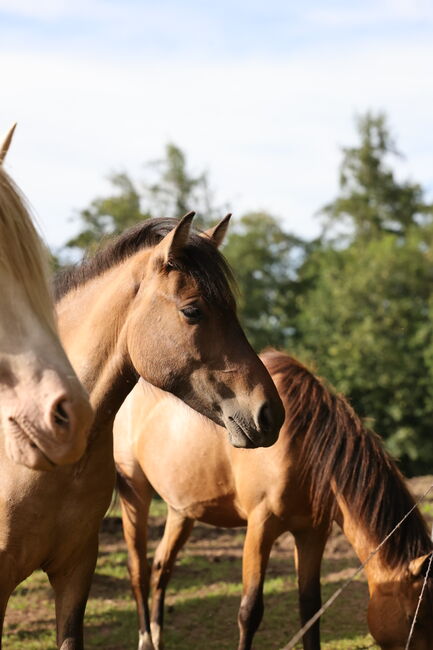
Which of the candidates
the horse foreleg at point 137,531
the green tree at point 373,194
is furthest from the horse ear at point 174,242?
the green tree at point 373,194

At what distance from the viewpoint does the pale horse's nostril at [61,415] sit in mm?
1933

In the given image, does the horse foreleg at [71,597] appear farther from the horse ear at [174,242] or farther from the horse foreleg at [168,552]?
the horse foreleg at [168,552]

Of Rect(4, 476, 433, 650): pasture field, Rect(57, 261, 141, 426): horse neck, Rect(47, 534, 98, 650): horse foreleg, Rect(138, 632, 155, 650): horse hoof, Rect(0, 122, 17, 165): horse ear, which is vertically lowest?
Rect(4, 476, 433, 650): pasture field

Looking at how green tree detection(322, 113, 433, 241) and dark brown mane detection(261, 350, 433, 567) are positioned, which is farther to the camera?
green tree detection(322, 113, 433, 241)

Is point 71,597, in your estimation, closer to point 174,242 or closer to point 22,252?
point 174,242

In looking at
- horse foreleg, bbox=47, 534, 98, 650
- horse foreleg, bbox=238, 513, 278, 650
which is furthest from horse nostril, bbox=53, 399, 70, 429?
horse foreleg, bbox=238, 513, 278, 650

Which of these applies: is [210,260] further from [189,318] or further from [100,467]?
[100,467]

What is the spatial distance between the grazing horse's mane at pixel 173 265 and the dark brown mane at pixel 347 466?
1.79 metres

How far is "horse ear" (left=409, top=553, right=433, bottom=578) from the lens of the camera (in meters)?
4.36

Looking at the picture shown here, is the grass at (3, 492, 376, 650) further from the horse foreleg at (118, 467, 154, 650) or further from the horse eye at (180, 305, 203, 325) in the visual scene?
the horse eye at (180, 305, 203, 325)

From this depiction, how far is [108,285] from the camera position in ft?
12.4

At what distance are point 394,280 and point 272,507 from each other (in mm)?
20497

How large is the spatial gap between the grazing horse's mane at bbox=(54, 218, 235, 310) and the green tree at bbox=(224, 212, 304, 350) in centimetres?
2277

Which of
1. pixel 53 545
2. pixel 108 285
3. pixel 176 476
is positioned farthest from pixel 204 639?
pixel 108 285
